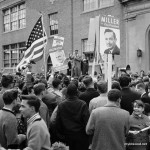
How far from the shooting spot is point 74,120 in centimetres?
564

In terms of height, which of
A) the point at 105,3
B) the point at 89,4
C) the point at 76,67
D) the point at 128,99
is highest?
the point at 89,4

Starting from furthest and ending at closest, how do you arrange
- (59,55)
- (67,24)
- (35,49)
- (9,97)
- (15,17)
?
(15,17)
(67,24)
(35,49)
(59,55)
(9,97)

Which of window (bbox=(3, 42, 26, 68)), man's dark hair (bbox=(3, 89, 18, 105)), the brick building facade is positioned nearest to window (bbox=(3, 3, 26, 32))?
the brick building facade

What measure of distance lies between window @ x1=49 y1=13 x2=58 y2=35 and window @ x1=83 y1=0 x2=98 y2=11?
3707 mm

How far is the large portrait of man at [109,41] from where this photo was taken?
7904mm

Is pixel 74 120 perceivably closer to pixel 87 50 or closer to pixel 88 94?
pixel 88 94

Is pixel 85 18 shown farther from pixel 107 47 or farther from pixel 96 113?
pixel 96 113

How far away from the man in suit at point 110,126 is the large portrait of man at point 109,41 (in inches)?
127

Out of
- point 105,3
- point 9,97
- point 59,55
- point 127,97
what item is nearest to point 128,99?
point 127,97

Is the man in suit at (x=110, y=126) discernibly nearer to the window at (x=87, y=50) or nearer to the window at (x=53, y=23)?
the window at (x=87, y=50)

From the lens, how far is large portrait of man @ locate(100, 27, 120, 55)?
311 inches

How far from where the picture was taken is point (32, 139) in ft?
12.7

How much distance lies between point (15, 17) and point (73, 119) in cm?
2798

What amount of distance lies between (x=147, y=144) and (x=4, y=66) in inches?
1159
